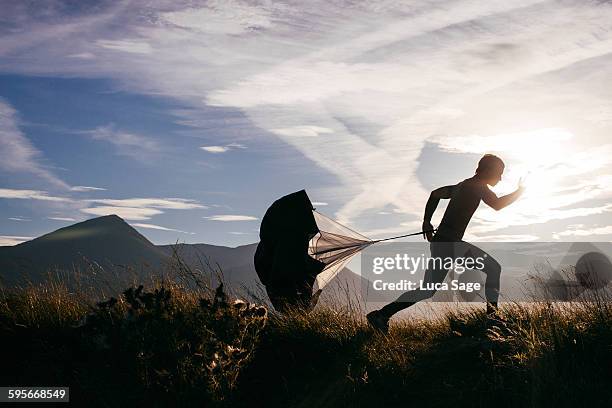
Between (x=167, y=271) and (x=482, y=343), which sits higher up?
(x=167, y=271)

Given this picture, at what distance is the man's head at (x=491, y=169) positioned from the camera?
752 cm

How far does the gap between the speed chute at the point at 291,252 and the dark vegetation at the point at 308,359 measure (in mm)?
801

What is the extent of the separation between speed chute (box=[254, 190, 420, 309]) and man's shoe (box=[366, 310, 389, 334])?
113 cm

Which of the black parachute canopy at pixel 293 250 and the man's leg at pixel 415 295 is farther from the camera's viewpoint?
the black parachute canopy at pixel 293 250

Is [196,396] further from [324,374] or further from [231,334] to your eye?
[324,374]

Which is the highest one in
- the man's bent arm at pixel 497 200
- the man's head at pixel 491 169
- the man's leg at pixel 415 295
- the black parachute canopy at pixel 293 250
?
the man's head at pixel 491 169

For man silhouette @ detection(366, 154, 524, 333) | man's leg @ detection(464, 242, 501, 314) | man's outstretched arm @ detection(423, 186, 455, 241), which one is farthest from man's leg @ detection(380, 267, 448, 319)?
man's outstretched arm @ detection(423, 186, 455, 241)

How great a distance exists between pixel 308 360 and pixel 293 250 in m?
1.84

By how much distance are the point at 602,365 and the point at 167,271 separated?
5649 millimetres

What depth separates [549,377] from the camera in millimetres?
4977

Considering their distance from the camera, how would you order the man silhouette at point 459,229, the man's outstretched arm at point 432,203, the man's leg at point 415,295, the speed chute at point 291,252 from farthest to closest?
1. the speed chute at point 291,252
2. the man's outstretched arm at point 432,203
3. the man silhouette at point 459,229
4. the man's leg at point 415,295

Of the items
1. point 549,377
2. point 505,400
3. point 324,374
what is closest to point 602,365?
point 549,377

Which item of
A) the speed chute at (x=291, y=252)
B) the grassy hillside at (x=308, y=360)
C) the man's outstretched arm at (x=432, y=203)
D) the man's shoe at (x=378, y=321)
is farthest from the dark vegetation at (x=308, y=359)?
the man's outstretched arm at (x=432, y=203)

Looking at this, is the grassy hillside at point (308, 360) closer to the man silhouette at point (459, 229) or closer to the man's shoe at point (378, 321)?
the man's shoe at point (378, 321)
